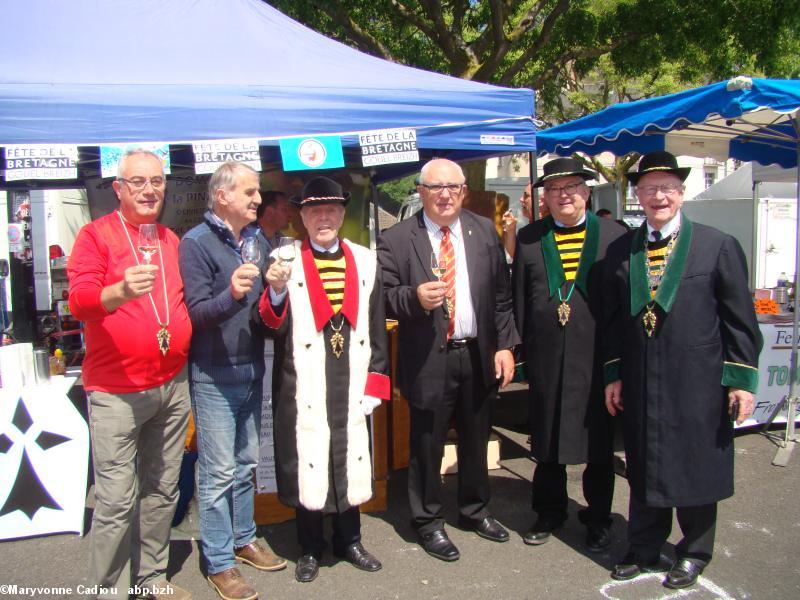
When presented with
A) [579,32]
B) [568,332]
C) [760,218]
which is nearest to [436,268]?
[568,332]

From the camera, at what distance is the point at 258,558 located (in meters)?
3.30

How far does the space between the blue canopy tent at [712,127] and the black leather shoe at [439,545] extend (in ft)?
9.06

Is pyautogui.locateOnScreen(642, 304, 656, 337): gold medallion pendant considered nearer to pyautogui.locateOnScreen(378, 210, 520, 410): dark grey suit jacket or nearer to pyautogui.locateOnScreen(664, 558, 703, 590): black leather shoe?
pyautogui.locateOnScreen(378, 210, 520, 410): dark grey suit jacket

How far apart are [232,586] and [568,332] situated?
2.02 meters

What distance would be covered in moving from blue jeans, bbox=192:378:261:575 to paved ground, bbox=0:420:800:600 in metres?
0.30

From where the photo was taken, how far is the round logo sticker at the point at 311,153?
3.75 metres

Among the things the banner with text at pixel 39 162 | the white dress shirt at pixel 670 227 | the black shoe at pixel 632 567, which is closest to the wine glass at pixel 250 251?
the banner with text at pixel 39 162

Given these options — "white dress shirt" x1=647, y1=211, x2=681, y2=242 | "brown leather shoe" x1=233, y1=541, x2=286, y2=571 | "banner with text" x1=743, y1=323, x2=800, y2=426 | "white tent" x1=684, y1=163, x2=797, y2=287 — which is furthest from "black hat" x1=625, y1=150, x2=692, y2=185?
"white tent" x1=684, y1=163, x2=797, y2=287

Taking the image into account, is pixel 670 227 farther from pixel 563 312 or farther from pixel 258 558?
pixel 258 558

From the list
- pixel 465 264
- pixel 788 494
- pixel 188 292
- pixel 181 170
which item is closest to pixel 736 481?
pixel 788 494

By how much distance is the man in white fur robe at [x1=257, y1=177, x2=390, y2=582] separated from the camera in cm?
303

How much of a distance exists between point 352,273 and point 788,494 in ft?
10.6

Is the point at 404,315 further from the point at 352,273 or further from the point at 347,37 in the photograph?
the point at 347,37

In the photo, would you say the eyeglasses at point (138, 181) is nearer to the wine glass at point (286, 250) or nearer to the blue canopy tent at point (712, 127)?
the wine glass at point (286, 250)
